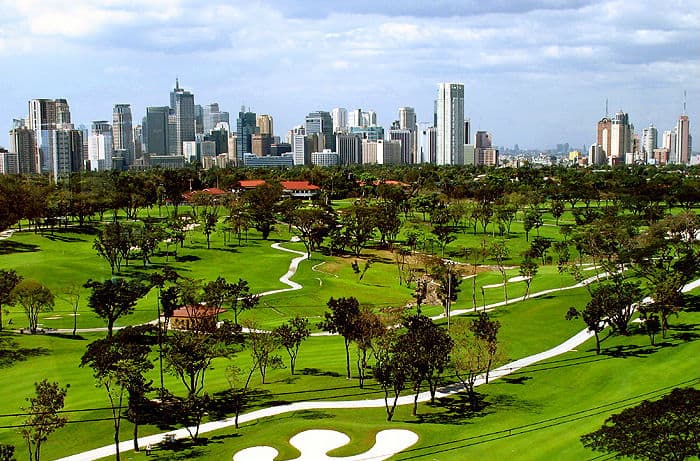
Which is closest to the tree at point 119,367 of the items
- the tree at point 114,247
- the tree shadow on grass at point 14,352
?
the tree shadow on grass at point 14,352

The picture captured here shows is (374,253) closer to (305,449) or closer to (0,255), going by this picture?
(0,255)

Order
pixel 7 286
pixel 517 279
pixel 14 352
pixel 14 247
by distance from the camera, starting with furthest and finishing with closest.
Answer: pixel 14 247, pixel 517 279, pixel 7 286, pixel 14 352

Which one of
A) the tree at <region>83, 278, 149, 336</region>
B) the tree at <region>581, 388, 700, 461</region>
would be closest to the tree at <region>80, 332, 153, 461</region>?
the tree at <region>83, 278, 149, 336</region>

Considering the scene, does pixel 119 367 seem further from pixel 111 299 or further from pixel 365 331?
pixel 111 299

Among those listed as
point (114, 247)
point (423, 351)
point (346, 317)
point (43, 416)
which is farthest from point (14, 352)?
point (114, 247)

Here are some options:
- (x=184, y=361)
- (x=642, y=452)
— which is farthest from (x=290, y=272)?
(x=642, y=452)

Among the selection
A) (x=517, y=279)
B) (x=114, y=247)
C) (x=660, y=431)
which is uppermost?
(x=114, y=247)
